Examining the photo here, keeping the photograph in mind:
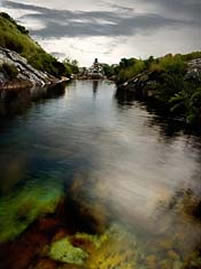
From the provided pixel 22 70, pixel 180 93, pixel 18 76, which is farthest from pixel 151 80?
pixel 180 93

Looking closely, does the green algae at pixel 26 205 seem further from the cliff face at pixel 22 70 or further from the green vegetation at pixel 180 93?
the cliff face at pixel 22 70

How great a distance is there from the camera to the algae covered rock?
10.5m

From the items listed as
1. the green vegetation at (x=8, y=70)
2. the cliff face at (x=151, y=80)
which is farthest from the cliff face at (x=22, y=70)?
the cliff face at (x=151, y=80)

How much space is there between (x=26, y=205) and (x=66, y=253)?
3.97 meters

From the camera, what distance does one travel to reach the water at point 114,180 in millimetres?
12266

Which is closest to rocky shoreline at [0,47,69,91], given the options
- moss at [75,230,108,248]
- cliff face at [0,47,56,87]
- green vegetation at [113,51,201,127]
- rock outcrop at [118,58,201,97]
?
cliff face at [0,47,56,87]

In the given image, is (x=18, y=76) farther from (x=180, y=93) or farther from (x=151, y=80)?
(x=180, y=93)

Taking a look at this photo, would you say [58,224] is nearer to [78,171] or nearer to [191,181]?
[78,171]

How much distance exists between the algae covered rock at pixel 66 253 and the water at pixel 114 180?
0.41 metres

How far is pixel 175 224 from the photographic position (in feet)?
44.0

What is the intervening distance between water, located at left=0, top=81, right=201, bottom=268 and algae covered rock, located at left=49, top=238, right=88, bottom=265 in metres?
0.41

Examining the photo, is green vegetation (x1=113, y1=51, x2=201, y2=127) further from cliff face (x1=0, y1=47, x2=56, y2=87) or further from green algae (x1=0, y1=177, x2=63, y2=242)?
cliff face (x1=0, y1=47, x2=56, y2=87)

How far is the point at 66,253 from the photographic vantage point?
1070 cm

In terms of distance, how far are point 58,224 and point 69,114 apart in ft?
93.8
